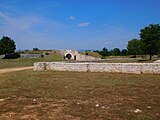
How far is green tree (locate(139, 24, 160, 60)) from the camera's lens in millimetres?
40263

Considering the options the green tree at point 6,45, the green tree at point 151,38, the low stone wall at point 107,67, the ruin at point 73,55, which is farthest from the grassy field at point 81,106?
the ruin at point 73,55

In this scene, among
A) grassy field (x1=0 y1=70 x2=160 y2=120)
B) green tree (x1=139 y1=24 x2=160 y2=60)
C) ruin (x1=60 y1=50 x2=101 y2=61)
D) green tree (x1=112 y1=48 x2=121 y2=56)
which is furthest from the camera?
green tree (x1=112 y1=48 x2=121 y2=56)

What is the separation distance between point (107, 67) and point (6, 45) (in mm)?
42944

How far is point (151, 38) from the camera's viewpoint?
40406 mm

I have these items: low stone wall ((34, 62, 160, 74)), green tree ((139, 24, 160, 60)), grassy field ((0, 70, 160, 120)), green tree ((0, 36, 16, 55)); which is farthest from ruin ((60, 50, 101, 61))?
grassy field ((0, 70, 160, 120))

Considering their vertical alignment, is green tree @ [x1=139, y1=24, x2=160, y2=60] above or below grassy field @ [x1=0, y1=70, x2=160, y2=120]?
above

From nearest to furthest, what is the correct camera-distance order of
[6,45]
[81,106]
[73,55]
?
[81,106]
[6,45]
[73,55]

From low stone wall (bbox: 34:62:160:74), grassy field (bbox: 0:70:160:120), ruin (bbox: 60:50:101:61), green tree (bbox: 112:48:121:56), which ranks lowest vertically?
grassy field (bbox: 0:70:160:120)

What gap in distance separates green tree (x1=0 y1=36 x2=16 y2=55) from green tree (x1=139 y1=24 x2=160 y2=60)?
1309 inches

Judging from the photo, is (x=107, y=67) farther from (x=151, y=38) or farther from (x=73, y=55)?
(x=73, y=55)

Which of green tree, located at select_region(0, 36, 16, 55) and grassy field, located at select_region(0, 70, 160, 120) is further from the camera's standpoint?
green tree, located at select_region(0, 36, 16, 55)

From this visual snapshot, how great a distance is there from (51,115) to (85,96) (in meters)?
3.03

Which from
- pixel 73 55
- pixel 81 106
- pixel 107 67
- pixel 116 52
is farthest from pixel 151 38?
pixel 116 52

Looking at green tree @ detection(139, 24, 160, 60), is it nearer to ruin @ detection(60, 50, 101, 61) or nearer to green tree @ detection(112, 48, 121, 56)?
ruin @ detection(60, 50, 101, 61)
